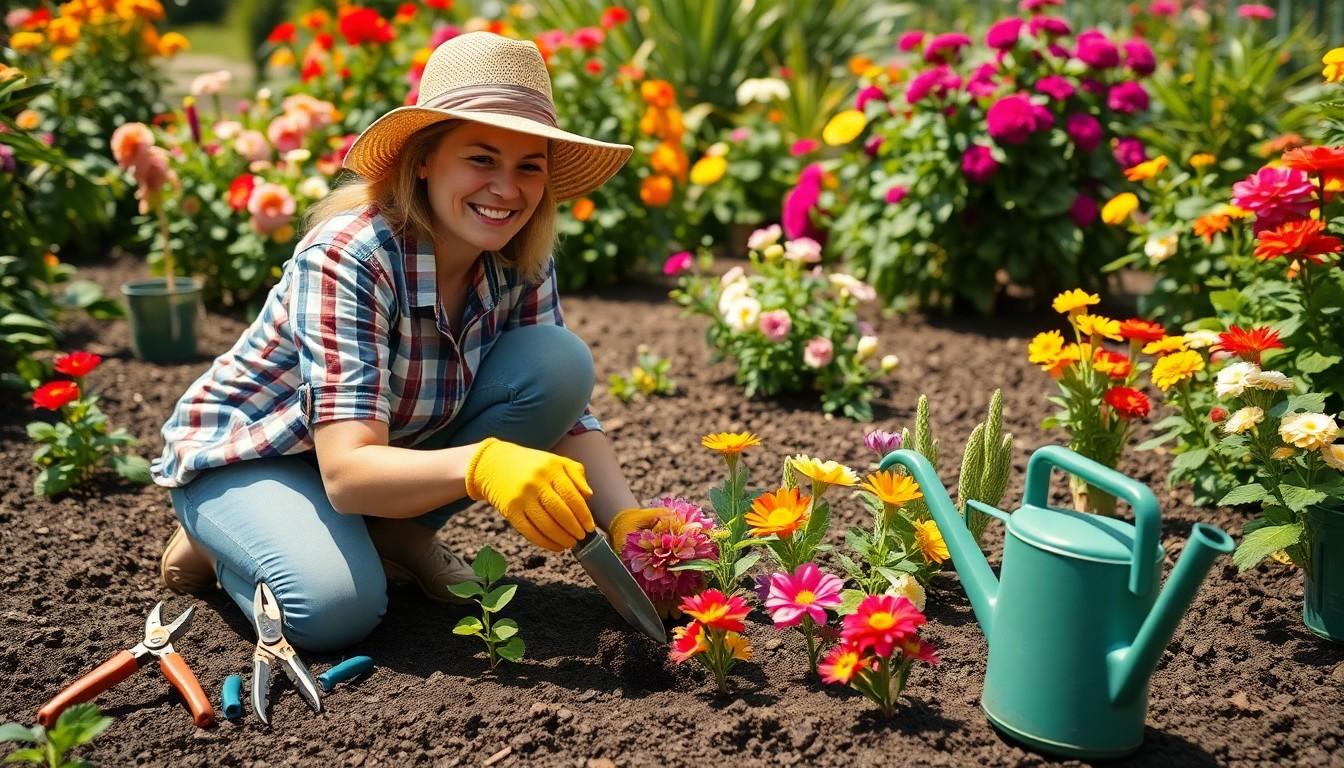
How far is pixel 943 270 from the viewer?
4340 millimetres

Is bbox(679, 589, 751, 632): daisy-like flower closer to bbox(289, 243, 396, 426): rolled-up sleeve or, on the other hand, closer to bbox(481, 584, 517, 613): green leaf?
bbox(481, 584, 517, 613): green leaf

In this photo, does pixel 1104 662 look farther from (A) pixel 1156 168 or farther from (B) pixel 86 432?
(B) pixel 86 432

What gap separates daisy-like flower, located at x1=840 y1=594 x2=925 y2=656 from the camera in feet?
5.54

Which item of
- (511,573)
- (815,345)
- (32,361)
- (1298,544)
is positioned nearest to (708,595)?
(511,573)

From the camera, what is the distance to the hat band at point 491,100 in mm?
2064

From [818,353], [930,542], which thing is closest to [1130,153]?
[818,353]

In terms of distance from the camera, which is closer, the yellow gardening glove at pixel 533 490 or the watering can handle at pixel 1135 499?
the watering can handle at pixel 1135 499

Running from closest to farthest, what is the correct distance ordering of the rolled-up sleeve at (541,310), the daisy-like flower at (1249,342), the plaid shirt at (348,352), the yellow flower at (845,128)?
the plaid shirt at (348,352) < the daisy-like flower at (1249,342) < the rolled-up sleeve at (541,310) < the yellow flower at (845,128)

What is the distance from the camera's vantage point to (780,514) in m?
1.88

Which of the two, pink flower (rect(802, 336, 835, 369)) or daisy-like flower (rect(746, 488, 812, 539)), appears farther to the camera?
pink flower (rect(802, 336, 835, 369))

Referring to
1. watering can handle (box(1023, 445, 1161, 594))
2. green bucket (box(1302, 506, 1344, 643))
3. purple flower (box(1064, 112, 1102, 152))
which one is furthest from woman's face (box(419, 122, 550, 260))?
purple flower (box(1064, 112, 1102, 152))

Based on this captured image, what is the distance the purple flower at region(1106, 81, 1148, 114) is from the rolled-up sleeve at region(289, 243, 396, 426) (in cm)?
283

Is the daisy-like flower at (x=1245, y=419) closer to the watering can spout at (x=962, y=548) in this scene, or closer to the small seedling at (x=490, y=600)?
the watering can spout at (x=962, y=548)

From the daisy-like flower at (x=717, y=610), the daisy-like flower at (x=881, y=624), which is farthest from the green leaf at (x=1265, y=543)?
the daisy-like flower at (x=717, y=610)
